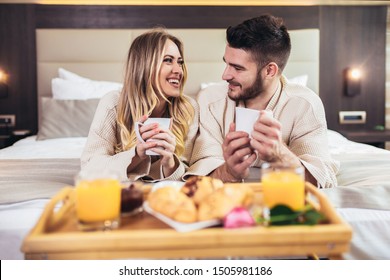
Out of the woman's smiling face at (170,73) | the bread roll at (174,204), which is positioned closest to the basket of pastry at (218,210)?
the bread roll at (174,204)

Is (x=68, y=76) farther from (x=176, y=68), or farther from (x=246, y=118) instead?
(x=246, y=118)

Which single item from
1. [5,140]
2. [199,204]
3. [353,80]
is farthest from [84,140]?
[353,80]

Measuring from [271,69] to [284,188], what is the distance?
38.3 inches

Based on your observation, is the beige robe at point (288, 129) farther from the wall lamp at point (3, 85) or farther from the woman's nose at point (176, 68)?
the wall lamp at point (3, 85)

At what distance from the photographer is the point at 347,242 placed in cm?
84

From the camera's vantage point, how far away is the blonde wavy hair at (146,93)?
174 centimetres

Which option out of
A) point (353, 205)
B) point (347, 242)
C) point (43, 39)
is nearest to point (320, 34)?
point (43, 39)

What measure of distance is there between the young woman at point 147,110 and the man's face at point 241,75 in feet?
0.69

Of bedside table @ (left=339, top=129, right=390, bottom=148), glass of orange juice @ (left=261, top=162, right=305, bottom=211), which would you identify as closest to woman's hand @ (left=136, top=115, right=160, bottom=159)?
glass of orange juice @ (left=261, top=162, right=305, bottom=211)

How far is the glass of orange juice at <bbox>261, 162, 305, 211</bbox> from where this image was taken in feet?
3.01

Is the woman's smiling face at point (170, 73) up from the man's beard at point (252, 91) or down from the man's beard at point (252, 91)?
up

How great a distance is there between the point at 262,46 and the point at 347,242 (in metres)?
1.10

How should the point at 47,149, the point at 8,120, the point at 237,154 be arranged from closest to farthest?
the point at 237,154 < the point at 47,149 < the point at 8,120

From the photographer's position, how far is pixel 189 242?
32.2 inches
